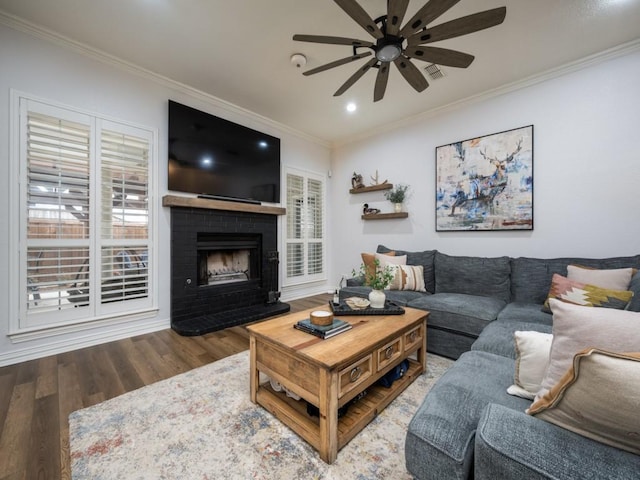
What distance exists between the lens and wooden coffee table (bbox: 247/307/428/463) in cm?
131

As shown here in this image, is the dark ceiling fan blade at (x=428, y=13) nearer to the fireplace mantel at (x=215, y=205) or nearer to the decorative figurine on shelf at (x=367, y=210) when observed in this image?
the fireplace mantel at (x=215, y=205)

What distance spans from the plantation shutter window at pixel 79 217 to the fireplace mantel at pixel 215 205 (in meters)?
0.26

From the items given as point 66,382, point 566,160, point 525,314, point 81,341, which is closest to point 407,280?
point 525,314

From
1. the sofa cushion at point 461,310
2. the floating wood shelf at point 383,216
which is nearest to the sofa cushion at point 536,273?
the sofa cushion at point 461,310

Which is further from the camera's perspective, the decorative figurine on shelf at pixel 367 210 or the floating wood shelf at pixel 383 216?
the decorative figurine on shelf at pixel 367 210

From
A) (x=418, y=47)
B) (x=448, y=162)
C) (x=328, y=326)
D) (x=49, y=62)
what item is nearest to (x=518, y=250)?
(x=448, y=162)

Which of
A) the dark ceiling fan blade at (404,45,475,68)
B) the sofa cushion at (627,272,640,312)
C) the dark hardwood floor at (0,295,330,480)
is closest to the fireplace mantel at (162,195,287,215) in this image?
the dark hardwood floor at (0,295,330,480)

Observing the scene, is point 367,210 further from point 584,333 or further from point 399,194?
point 584,333

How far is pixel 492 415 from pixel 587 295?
1.90 m

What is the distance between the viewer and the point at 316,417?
1530 millimetres

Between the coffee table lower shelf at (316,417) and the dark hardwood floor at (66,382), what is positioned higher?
the coffee table lower shelf at (316,417)

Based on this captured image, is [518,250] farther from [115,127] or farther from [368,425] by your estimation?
[115,127]

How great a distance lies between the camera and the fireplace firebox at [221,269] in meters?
3.15

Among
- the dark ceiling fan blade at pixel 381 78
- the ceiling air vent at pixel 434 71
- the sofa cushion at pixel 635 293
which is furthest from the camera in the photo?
the ceiling air vent at pixel 434 71
